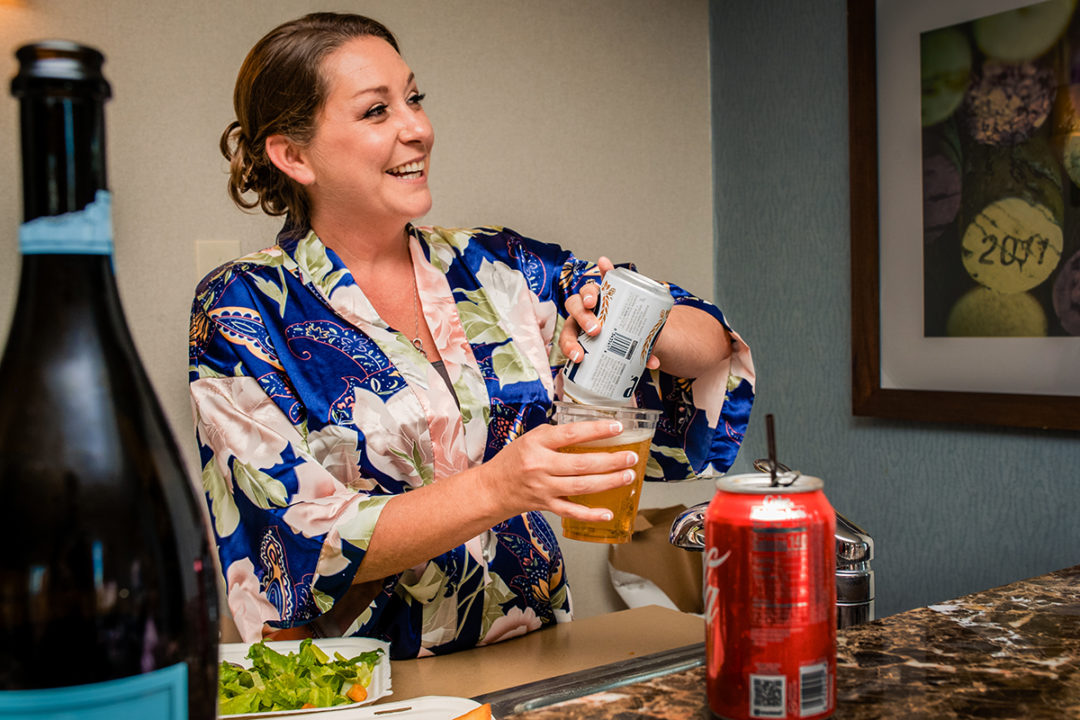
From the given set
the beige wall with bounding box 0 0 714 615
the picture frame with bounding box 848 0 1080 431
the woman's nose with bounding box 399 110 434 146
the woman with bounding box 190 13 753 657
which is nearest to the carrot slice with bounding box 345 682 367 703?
the woman with bounding box 190 13 753 657

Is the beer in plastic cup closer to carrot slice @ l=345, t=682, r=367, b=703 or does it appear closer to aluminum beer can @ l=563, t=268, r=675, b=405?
aluminum beer can @ l=563, t=268, r=675, b=405

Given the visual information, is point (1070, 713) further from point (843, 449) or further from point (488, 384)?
point (843, 449)

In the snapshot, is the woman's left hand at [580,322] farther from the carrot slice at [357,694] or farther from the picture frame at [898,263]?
the picture frame at [898,263]

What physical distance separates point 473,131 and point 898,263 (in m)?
1.10

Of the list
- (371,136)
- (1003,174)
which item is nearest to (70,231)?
(371,136)

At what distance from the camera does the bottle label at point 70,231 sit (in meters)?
0.33

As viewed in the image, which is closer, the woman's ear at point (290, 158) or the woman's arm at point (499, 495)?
the woman's arm at point (499, 495)

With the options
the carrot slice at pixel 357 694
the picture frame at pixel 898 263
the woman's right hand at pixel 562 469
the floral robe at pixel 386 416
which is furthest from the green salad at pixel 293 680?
the picture frame at pixel 898 263

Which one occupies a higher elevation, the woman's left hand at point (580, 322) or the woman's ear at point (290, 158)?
the woman's ear at point (290, 158)

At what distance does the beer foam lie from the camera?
82 cm

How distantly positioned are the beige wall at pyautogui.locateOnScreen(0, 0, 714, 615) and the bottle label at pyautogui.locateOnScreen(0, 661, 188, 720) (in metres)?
1.54

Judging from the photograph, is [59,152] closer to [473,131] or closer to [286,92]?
[286,92]

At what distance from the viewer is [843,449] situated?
7.81ft

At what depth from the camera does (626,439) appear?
2.71 ft
